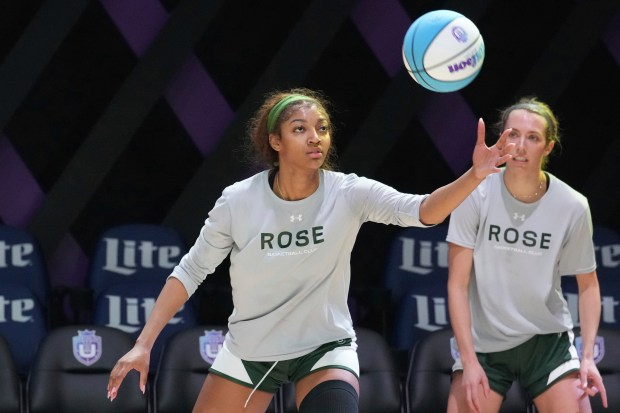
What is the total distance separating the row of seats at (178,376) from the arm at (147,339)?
5.30ft

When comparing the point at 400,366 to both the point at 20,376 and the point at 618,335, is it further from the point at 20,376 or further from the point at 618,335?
the point at 20,376

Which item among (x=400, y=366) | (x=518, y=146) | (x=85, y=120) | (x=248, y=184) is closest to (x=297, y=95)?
(x=248, y=184)

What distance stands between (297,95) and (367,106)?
10.9 ft

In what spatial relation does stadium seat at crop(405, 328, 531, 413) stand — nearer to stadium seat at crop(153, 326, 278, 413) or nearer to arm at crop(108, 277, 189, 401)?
stadium seat at crop(153, 326, 278, 413)

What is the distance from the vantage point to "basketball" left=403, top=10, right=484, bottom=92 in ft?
14.9

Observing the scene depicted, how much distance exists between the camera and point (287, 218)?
173 inches

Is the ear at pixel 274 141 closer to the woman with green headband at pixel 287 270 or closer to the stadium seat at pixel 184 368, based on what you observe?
the woman with green headband at pixel 287 270

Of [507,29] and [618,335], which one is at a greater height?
[507,29]

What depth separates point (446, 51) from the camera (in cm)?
454

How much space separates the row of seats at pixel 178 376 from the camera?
5.86m

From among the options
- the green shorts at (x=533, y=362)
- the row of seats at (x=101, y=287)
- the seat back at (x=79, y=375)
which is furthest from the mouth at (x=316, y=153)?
the row of seats at (x=101, y=287)

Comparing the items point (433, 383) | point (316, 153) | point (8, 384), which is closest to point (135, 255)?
point (8, 384)

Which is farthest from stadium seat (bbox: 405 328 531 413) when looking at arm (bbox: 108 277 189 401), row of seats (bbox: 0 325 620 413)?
arm (bbox: 108 277 189 401)

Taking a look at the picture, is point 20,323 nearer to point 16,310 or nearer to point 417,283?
point 16,310
